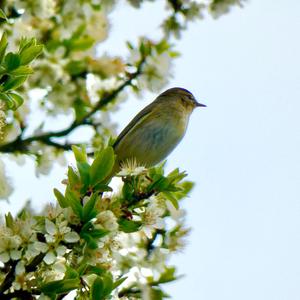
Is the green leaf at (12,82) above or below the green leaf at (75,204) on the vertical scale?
above

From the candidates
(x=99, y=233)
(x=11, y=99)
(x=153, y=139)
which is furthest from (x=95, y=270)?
(x=153, y=139)

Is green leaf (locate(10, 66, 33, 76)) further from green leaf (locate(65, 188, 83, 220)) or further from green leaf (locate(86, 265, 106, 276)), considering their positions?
green leaf (locate(86, 265, 106, 276))

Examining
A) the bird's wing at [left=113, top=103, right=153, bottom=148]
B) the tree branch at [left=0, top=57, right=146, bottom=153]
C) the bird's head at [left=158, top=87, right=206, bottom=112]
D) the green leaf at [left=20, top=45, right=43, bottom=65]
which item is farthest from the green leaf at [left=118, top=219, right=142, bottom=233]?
the bird's head at [left=158, top=87, right=206, bottom=112]

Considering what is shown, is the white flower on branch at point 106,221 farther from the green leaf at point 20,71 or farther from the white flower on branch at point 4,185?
the white flower on branch at point 4,185

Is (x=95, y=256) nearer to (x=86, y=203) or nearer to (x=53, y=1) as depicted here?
(x=86, y=203)

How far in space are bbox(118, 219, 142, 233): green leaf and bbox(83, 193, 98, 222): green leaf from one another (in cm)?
19

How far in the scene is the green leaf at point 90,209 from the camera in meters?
2.75

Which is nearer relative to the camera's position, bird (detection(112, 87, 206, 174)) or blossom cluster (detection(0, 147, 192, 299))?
blossom cluster (detection(0, 147, 192, 299))

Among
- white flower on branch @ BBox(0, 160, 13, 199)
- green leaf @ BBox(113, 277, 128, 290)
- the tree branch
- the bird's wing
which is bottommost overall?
green leaf @ BBox(113, 277, 128, 290)

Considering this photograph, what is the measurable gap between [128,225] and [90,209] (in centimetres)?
23

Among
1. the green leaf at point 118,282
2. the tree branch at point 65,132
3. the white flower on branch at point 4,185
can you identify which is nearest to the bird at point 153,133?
the tree branch at point 65,132

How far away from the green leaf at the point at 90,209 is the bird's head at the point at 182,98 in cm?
315

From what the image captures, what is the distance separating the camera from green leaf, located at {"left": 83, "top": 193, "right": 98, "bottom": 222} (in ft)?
9.04

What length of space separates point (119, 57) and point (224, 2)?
0.70 m
